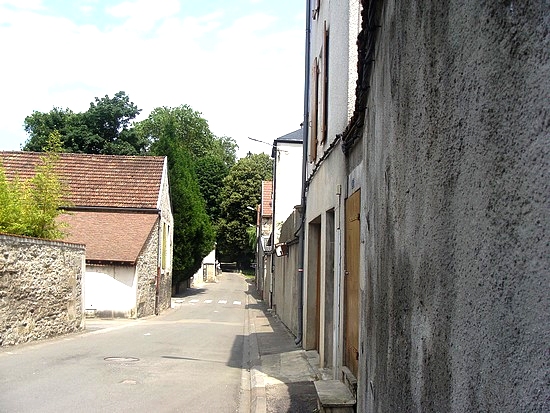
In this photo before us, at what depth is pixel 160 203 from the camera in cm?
2944

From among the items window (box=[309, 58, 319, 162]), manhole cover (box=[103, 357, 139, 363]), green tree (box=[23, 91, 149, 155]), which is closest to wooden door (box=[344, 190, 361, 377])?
window (box=[309, 58, 319, 162])

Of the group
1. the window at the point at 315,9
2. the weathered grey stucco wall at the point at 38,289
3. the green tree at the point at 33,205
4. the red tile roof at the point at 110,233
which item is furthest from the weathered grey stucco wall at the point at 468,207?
the red tile roof at the point at 110,233

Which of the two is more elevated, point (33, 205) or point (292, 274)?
point (33, 205)

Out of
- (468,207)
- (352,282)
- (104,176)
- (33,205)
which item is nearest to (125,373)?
(352,282)

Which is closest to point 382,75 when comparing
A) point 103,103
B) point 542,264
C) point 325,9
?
point 542,264

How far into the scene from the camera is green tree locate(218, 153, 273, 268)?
65250 millimetres

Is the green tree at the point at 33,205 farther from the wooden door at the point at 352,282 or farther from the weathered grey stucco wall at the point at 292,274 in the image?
the wooden door at the point at 352,282

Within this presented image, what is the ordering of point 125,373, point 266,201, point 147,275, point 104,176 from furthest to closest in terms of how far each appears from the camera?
point 266,201 → point 104,176 → point 147,275 → point 125,373

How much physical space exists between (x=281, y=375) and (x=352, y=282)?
3375 mm

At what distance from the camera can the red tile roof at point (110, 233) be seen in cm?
2489

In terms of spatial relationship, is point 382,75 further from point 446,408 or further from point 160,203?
point 160,203

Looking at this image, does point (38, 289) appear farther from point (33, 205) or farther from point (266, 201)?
point (266, 201)

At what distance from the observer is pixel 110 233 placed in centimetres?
2655

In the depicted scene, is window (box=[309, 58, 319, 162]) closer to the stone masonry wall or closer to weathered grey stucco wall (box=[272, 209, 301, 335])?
weathered grey stucco wall (box=[272, 209, 301, 335])
